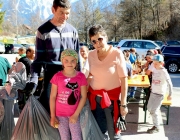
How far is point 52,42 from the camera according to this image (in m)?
2.39

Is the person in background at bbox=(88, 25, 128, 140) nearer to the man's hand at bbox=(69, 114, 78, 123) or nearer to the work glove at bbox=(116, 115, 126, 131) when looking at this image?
the work glove at bbox=(116, 115, 126, 131)

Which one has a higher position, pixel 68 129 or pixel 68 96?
pixel 68 96

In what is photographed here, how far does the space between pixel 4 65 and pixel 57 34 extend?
1228 mm

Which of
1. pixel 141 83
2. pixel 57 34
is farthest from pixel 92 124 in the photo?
pixel 141 83

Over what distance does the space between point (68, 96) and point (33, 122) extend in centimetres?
46

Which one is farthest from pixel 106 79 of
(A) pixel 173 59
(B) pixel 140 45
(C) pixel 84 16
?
(C) pixel 84 16

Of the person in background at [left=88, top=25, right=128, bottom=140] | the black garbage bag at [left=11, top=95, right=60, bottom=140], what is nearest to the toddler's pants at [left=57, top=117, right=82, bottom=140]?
the black garbage bag at [left=11, top=95, right=60, bottom=140]

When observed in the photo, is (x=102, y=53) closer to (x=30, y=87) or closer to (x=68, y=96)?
(x=68, y=96)

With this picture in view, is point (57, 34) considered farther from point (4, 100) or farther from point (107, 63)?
point (4, 100)

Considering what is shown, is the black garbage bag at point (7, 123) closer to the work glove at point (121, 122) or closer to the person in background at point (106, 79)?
the person in background at point (106, 79)

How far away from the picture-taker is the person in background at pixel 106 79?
2457 millimetres

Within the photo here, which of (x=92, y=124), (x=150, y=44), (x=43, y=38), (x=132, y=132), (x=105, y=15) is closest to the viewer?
(x=43, y=38)

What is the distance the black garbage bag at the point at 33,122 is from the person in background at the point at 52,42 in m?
0.18

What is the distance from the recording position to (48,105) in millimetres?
2613
